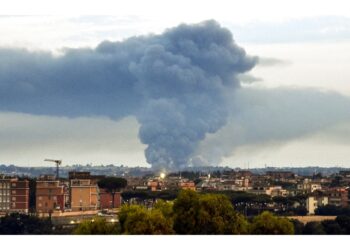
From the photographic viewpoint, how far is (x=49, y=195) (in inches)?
1221

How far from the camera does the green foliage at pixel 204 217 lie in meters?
11.1

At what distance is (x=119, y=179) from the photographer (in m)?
33.1

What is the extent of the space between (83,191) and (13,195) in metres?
2.41

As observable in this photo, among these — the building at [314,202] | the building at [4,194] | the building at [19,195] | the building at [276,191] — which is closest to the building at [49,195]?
the building at [19,195]

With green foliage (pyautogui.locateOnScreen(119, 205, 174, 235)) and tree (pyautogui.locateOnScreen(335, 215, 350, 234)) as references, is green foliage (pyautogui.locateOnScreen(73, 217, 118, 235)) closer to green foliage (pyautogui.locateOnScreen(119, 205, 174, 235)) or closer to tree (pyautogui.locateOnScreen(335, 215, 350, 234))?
green foliage (pyautogui.locateOnScreen(119, 205, 174, 235))

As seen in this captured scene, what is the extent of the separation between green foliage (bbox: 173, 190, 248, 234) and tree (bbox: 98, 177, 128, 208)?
2051cm

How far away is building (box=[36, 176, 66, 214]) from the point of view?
29.1m

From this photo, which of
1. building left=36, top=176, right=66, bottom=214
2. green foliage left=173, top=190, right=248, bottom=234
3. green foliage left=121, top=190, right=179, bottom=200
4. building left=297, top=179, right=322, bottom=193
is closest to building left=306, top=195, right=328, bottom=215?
building left=297, top=179, right=322, bottom=193

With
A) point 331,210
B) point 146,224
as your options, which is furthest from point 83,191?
point 146,224

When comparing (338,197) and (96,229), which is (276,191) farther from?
(96,229)

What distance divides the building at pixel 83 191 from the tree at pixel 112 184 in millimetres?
417

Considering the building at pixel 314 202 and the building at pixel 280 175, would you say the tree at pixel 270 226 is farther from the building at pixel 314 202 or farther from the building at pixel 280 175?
the building at pixel 280 175
